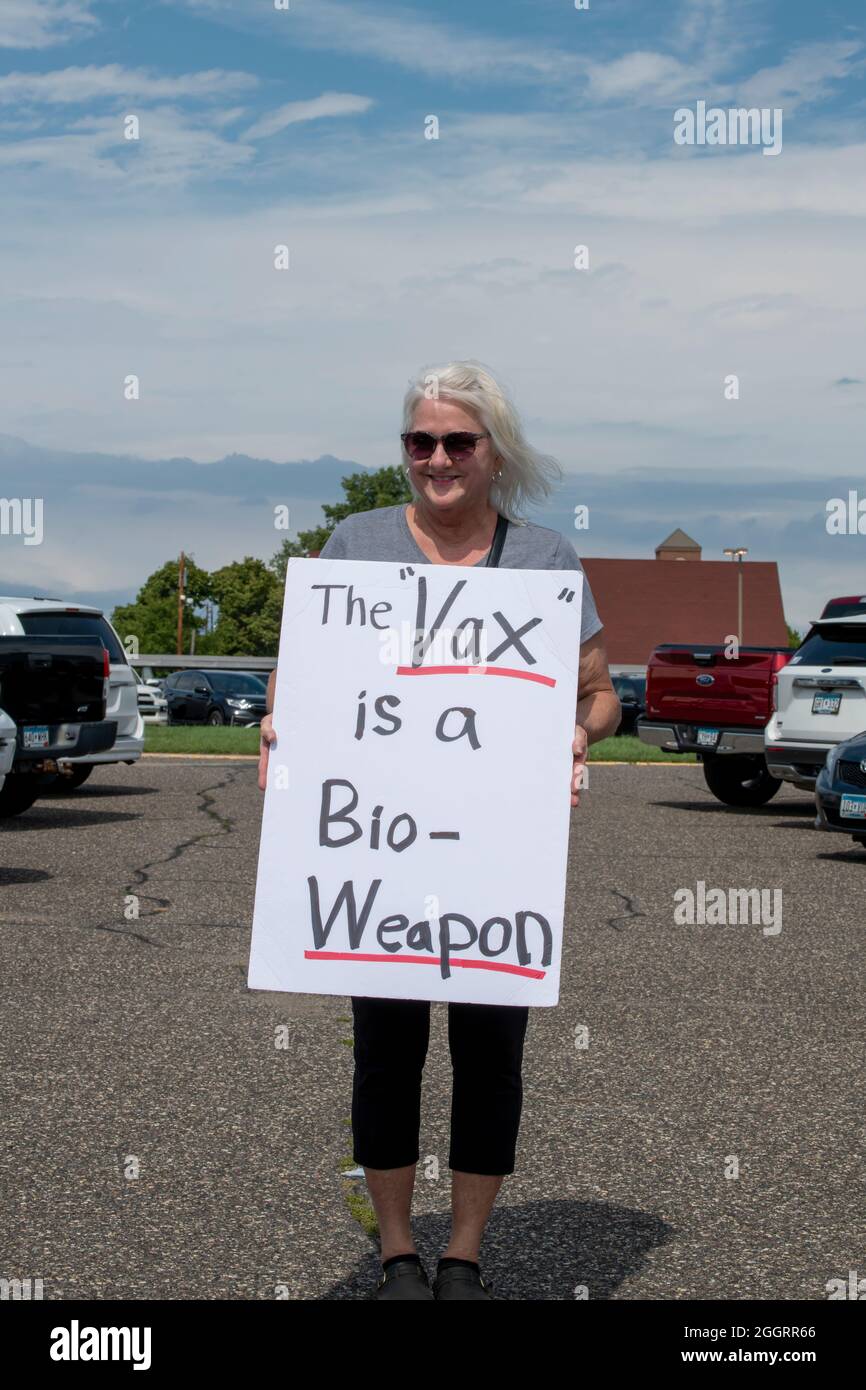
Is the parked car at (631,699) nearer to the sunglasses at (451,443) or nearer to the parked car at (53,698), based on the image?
the parked car at (53,698)

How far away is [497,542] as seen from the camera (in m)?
4.06

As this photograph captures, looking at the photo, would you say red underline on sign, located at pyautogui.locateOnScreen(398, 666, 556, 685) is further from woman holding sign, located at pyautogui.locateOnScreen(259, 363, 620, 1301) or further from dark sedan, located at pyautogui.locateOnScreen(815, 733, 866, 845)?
dark sedan, located at pyautogui.locateOnScreen(815, 733, 866, 845)

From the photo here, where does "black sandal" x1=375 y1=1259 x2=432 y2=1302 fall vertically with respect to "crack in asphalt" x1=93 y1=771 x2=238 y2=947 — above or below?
above

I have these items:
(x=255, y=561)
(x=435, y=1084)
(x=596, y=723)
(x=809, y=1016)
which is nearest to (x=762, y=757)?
(x=809, y=1016)

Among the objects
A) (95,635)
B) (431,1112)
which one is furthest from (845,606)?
(431,1112)

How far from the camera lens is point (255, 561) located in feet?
414

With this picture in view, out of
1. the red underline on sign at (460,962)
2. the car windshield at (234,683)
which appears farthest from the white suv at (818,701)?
the car windshield at (234,683)

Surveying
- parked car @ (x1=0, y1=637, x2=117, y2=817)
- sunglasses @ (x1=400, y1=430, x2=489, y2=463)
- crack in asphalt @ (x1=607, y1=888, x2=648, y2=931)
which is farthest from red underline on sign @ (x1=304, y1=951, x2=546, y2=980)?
parked car @ (x1=0, y1=637, x2=117, y2=817)

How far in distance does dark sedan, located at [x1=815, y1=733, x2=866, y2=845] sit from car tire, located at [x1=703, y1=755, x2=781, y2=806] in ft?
17.7

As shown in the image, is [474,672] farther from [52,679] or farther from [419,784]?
[52,679]

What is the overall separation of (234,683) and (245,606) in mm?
84074

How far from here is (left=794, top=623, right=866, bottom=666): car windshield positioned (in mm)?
15836

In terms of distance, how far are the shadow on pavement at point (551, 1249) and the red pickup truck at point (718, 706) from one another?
43.1 feet
